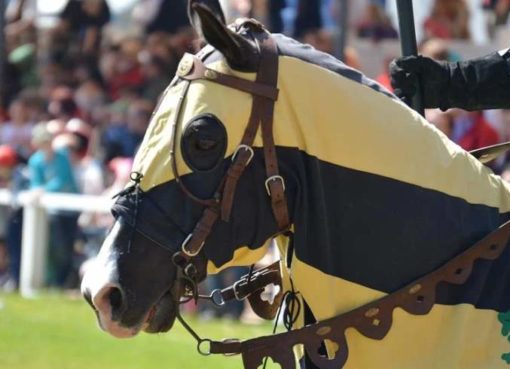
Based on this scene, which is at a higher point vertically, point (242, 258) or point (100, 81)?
point (100, 81)

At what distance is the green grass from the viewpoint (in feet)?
29.0

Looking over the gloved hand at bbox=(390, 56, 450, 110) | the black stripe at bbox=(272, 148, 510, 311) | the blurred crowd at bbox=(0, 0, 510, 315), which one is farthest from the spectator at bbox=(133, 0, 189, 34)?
the black stripe at bbox=(272, 148, 510, 311)

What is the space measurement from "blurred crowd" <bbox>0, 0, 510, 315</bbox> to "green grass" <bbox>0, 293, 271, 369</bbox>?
1.25 meters

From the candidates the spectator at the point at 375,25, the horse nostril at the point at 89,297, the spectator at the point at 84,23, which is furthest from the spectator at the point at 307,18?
the horse nostril at the point at 89,297

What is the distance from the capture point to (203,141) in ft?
11.3

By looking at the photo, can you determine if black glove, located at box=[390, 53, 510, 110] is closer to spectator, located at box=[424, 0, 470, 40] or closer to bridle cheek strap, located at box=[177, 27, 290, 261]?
bridle cheek strap, located at box=[177, 27, 290, 261]

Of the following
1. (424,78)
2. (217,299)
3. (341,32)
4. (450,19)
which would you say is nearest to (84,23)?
(450,19)

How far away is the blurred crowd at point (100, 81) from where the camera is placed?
1211cm

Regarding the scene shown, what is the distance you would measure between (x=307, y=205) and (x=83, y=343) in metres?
6.29

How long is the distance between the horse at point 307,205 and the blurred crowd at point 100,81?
647 centimetres

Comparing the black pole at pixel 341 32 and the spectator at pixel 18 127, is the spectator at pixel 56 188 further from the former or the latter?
the black pole at pixel 341 32

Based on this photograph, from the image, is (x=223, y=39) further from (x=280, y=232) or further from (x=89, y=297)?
(x=89, y=297)

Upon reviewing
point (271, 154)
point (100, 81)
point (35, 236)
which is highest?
point (100, 81)

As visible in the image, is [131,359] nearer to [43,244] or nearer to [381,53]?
[43,244]
